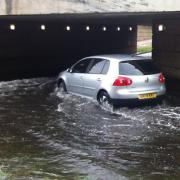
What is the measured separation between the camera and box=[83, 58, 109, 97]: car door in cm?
1188

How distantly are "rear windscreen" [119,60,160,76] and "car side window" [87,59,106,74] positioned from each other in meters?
0.75

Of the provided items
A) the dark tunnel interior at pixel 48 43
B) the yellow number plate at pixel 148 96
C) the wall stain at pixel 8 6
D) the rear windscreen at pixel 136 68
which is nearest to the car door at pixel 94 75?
the rear windscreen at pixel 136 68

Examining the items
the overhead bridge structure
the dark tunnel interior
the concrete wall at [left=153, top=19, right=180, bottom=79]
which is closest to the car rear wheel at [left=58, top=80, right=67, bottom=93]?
the concrete wall at [left=153, top=19, right=180, bottom=79]

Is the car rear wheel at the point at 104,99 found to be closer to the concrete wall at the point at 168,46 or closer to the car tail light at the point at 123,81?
the car tail light at the point at 123,81

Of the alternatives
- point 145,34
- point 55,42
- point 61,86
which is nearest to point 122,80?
point 61,86

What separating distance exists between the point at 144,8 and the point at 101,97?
2.93 metres

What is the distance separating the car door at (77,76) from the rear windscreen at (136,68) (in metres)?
1.67

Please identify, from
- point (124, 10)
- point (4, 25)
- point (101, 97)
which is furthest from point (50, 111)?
point (4, 25)

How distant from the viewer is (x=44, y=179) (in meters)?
6.25

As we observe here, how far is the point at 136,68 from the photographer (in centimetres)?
1156

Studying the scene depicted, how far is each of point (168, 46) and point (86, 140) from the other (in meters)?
9.36

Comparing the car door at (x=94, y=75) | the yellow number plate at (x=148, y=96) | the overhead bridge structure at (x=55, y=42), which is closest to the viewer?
the yellow number plate at (x=148, y=96)

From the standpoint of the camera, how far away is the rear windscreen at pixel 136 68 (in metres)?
11.4

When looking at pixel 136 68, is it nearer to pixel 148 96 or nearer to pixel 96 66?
pixel 148 96
